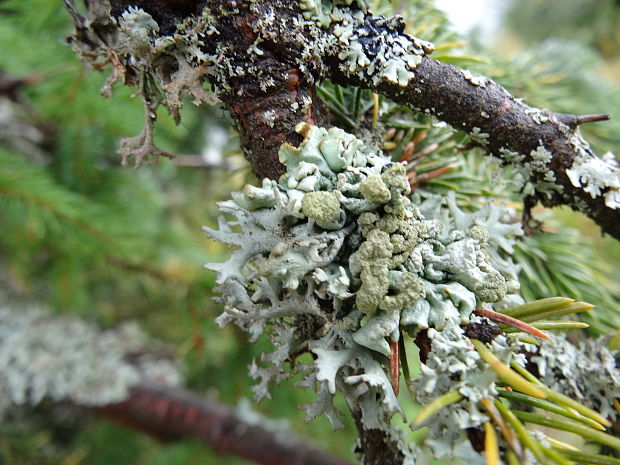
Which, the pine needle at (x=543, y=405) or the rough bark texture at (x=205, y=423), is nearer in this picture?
the pine needle at (x=543, y=405)

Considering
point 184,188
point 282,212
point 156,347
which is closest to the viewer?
point 282,212

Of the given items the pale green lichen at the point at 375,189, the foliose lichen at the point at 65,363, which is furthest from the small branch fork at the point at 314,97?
the foliose lichen at the point at 65,363

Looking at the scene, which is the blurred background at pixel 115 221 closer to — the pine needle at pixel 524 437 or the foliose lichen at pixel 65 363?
the foliose lichen at pixel 65 363

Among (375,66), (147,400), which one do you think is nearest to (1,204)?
(147,400)

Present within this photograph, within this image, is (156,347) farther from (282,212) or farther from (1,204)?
(282,212)

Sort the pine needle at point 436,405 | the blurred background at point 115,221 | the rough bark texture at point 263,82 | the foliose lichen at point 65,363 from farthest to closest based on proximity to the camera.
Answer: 1. the foliose lichen at point 65,363
2. the blurred background at point 115,221
3. the rough bark texture at point 263,82
4. the pine needle at point 436,405

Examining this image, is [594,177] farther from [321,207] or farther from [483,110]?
[321,207]
